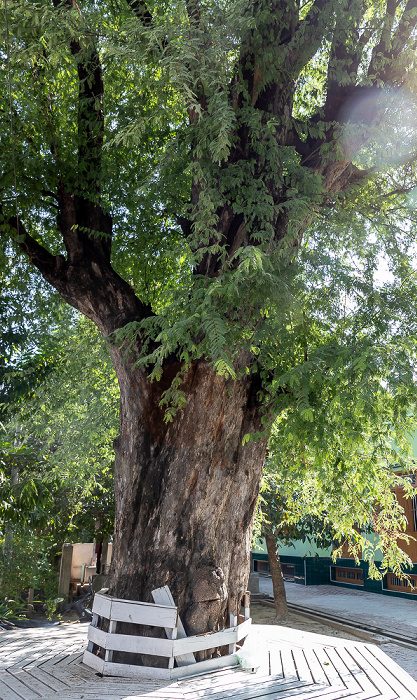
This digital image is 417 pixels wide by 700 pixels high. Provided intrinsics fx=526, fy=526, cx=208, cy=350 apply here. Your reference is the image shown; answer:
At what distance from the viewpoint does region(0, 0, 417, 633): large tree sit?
5.03 metres

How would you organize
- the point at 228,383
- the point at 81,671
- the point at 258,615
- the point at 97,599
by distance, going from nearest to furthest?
1. the point at 81,671
2. the point at 97,599
3. the point at 228,383
4. the point at 258,615

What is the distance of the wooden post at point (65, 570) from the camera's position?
15156 millimetres

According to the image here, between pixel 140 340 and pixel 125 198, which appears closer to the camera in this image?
pixel 140 340

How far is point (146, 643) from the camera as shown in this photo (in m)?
4.76

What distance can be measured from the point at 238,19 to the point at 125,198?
317cm

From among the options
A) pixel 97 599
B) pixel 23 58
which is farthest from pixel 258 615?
pixel 23 58

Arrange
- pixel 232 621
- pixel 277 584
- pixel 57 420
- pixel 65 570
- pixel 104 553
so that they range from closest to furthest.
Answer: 1. pixel 232 621
2. pixel 57 420
3. pixel 277 584
4. pixel 65 570
5. pixel 104 553

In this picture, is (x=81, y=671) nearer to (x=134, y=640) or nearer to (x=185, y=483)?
(x=134, y=640)

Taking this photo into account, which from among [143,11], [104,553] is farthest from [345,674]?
[104,553]

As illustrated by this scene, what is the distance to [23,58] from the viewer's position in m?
5.85

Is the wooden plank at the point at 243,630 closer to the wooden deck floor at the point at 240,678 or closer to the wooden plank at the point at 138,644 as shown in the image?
the wooden deck floor at the point at 240,678

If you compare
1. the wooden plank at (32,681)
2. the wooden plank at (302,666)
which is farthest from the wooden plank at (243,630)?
the wooden plank at (32,681)

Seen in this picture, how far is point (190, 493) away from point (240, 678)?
168cm

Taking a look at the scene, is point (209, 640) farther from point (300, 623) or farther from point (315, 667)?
point (300, 623)
